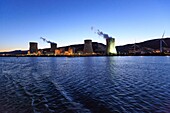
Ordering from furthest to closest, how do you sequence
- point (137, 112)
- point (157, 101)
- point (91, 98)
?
point (91, 98), point (157, 101), point (137, 112)

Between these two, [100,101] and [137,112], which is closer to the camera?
[137,112]

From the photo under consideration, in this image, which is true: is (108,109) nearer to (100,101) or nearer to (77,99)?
(100,101)

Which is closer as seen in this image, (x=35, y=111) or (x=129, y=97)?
(x=35, y=111)

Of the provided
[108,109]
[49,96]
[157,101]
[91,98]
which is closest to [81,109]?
[108,109]

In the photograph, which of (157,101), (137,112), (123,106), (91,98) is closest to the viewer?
(137,112)

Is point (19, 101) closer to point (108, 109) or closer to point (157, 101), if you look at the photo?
point (108, 109)

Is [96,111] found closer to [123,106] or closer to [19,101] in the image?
[123,106]

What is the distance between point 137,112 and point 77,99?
5592 millimetres

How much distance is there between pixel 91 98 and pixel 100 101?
1212 millimetres

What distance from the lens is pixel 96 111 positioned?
41.3 ft

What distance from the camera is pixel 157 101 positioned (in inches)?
588

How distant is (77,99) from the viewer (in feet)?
51.9

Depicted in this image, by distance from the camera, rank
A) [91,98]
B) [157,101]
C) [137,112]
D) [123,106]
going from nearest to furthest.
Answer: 1. [137,112]
2. [123,106]
3. [157,101]
4. [91,98]

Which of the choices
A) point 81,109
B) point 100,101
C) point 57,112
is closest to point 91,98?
point 100,101
